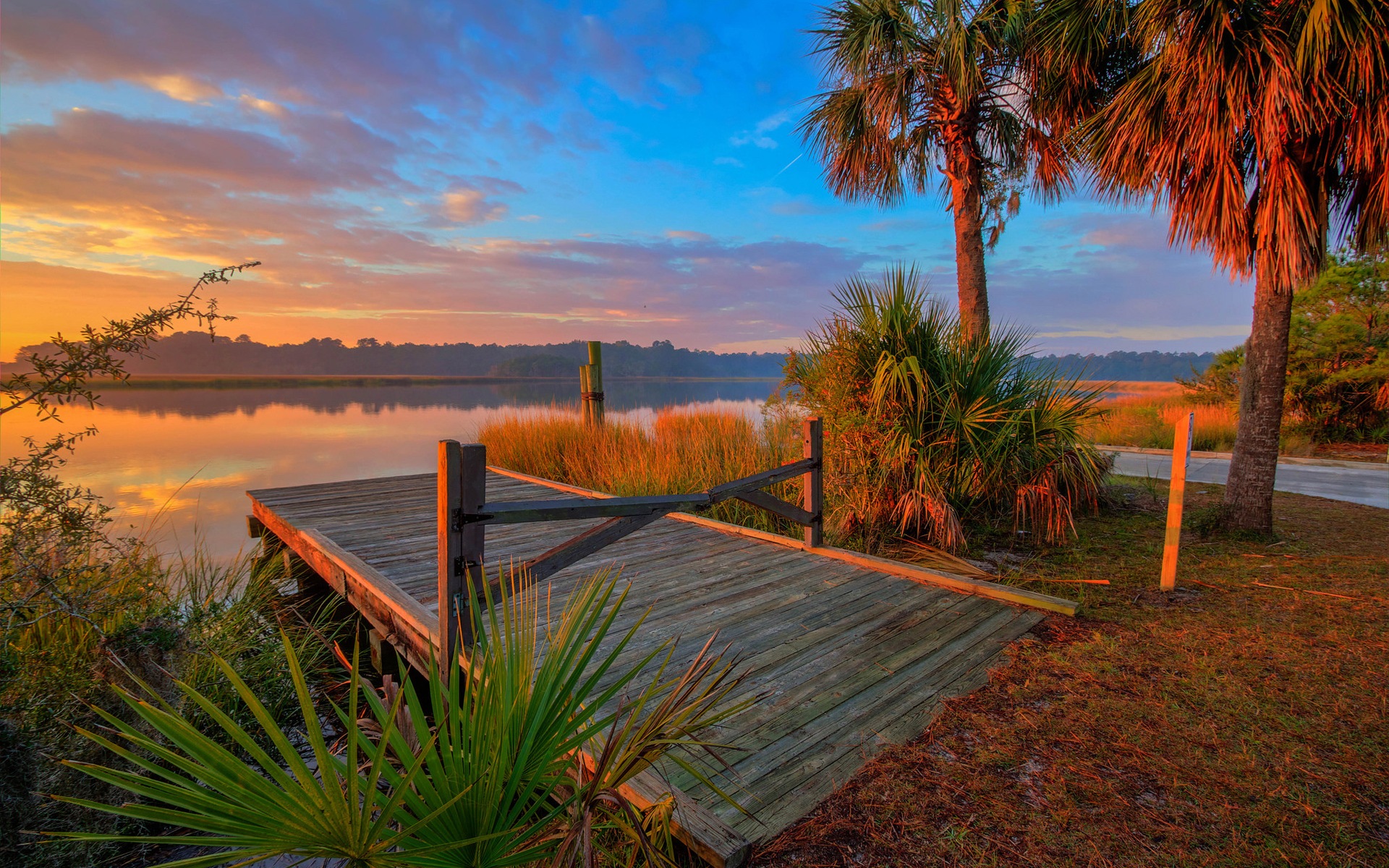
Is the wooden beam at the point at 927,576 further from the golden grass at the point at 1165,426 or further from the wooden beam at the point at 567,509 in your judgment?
the golden grass at the point at 1165,426

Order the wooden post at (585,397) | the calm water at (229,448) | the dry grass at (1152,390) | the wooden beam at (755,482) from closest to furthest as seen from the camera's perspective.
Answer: the wooden beam at (755,482), the calm water at (229,448), the wooden post at (585,397), the dry grass at (1152,390)

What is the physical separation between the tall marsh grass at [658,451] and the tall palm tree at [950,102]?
3112 mm

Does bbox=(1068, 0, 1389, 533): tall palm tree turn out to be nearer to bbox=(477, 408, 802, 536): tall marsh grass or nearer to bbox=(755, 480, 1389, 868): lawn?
bbox=(755, 480, 1389, 868): lawn

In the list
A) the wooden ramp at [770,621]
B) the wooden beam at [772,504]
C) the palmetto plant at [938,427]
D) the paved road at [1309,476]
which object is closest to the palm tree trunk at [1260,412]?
the palmetto plant at [938,427]

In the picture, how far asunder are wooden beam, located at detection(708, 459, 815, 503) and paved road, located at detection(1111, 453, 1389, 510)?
563 cm

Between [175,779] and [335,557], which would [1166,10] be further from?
[335,557]

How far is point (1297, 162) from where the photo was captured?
5.20m

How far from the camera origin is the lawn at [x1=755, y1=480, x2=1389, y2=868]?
202cm

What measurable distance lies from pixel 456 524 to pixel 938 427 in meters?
4.50

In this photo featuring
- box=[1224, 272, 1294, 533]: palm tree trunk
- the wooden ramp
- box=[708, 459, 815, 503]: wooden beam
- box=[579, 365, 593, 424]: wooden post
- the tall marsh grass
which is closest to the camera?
the wooden ramp

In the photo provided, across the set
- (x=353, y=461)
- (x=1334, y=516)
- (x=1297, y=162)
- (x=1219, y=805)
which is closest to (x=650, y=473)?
(x=1219, y=805)

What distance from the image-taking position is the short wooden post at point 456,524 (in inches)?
100

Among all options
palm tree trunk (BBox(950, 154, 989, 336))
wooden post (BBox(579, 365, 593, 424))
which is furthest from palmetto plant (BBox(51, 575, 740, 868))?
wooden post (BBox(579, 365, 593, 424))

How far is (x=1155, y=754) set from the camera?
2477mm
